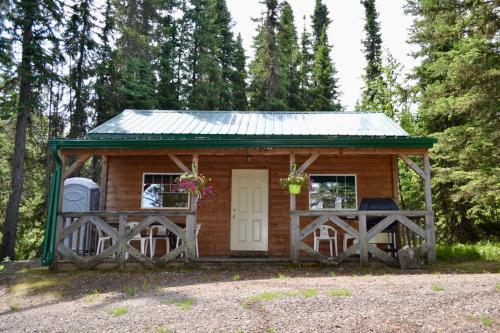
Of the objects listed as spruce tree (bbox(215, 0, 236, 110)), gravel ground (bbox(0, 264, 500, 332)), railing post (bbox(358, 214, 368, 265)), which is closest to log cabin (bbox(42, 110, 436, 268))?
railing post (bbox(358, 214, 368, 265))

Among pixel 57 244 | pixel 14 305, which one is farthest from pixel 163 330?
pixel 57 244

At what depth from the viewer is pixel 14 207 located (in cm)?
1238

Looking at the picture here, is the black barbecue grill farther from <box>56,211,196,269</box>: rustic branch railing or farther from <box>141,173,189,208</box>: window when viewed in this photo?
<box>141,173,189,208</box>: window

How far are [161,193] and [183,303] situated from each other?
513 cm

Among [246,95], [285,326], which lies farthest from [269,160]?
[246,95]

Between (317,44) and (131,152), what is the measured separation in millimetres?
23624

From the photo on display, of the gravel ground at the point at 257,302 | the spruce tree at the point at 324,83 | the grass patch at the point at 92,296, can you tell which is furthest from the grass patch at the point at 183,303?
the spruce tree at the point at 324,83

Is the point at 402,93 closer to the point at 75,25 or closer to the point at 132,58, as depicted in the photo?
the point at 132,58

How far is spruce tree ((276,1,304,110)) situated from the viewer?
21.6m

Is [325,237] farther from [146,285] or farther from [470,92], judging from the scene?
[470,92]

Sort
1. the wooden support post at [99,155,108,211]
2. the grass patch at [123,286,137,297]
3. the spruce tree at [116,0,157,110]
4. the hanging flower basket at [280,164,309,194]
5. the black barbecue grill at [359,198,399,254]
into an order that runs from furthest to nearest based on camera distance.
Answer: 1. the spruce tree at [116,0,157,110]
2. the wooden support post at [99,155,108,211]
3. the black barbecue grill at [359,198,399,254]
4. the hanging flower basket at [280,164,309,194]
5. the grass patch at [123,286,137,297]

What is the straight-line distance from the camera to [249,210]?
9.56 metres

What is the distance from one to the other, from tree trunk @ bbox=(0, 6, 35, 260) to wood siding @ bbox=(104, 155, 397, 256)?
4.75 metres

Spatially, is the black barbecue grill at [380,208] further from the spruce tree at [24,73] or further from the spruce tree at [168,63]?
the spruce tree at [168,63]
